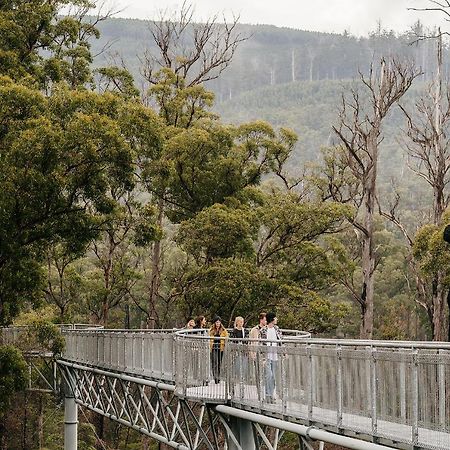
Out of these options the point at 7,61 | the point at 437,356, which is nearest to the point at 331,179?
the point at 7,61

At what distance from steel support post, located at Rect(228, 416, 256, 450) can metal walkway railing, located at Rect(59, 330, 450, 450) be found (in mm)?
444

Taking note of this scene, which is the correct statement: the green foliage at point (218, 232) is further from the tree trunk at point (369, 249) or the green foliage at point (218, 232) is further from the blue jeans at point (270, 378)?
the blue jeans at point (270, 378)

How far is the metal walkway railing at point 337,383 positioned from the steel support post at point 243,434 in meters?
0.44

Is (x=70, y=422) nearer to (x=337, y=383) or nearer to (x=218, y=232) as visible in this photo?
(x=218, y=232)

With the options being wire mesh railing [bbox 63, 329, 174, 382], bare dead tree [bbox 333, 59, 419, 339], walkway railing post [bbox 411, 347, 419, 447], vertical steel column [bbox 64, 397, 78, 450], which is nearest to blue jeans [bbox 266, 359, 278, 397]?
walkway railing post [bbox 411, 347, 419, 447]

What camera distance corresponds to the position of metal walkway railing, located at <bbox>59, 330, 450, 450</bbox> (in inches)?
389

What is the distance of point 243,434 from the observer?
15406 mm

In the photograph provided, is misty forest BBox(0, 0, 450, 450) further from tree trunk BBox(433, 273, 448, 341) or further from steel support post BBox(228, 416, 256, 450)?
steel support post BBox(228, 416, 256, 450)

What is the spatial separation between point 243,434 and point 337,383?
416 cm

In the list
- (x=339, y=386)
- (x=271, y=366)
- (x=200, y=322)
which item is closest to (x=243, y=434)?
(x=271, y=366)

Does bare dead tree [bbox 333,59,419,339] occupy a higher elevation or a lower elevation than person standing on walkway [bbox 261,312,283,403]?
higher

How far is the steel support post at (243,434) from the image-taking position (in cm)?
1527

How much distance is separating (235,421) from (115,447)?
34.7 metres

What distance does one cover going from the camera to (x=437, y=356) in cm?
973
